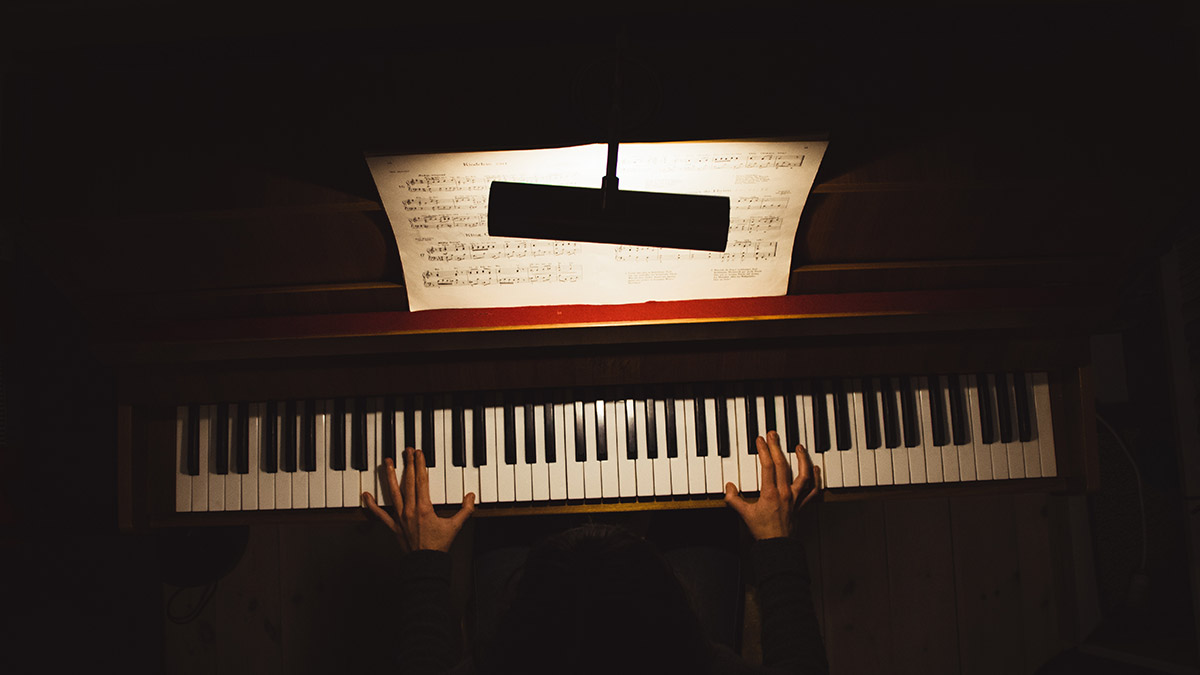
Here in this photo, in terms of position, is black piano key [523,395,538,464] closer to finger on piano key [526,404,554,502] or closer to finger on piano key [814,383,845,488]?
finger on piano key [526,404,554,502]

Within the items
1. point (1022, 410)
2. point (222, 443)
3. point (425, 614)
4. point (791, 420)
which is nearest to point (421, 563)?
point (425, 614)

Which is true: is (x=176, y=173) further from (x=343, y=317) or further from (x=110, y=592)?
(x=110, y=592)

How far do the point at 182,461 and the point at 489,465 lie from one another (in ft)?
2.93

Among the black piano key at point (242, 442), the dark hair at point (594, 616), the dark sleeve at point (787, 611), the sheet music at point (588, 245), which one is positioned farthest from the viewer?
the black piano key at point (242, 442)

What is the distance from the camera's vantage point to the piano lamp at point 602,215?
1156 mm

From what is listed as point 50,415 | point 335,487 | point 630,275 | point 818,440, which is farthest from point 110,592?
point 818,440

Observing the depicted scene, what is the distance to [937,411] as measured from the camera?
71.2 inches

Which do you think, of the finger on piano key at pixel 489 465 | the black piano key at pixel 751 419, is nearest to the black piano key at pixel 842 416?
the black piano key at pixel 751 419

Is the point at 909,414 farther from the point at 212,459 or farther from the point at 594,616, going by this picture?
the point at 212,459

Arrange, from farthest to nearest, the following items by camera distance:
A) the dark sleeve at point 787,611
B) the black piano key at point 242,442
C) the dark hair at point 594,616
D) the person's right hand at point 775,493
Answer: the black piano key at point 242,442
the person's right hand at point 775,493
the dark sleeve at point 787,611
the dark hair at point 594,616

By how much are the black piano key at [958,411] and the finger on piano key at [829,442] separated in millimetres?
331

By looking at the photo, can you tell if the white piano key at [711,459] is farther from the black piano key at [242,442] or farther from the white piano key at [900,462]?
the black piano key at [242,442]

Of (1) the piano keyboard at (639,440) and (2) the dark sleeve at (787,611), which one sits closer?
(2) the dark sleeve at (787,611)

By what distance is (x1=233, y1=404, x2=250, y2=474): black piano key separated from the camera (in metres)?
1.83
